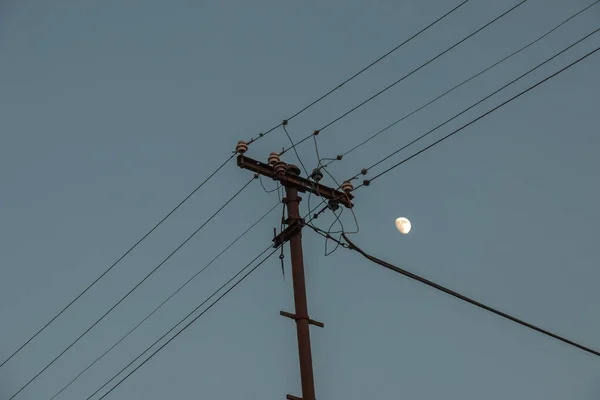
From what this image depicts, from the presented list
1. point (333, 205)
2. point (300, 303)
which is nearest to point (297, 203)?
point (333, 205)

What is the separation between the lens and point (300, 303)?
12.0 m

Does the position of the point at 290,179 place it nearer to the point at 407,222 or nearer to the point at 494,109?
the point at 407,222

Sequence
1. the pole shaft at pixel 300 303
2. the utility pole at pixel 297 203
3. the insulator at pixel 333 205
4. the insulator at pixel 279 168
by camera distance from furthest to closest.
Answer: the insulator at pixel 333 205 < the insulator at pixel 279 168 < the utility pole at pixel 297 203 < the pole shaft at pixel 300 303

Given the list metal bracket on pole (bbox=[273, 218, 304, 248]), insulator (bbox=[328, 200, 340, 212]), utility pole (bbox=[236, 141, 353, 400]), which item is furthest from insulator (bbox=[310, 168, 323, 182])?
metal bracket on pole (bbox=[273, 218, 304, 248])

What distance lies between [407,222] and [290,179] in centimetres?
202

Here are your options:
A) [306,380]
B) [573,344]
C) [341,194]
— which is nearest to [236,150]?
[341,194]

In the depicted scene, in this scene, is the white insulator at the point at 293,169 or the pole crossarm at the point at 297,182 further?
the white insulator at the point at 293,169

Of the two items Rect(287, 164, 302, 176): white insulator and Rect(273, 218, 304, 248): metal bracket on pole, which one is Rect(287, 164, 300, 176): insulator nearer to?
Rect(287, 164, 302, 176): white insulator

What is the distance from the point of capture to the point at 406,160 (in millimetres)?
13062

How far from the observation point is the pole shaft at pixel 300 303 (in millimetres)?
11172

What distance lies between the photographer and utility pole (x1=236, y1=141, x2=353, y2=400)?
11781mm

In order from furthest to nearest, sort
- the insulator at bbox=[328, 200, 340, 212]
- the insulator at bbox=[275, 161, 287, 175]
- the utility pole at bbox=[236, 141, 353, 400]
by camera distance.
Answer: the insulator at bbox=[328, 200, 340, 212]
the insulator at bbox=[275, 161, 287, 175]
the utility pole at bbox=[236, 141, 353, 400]

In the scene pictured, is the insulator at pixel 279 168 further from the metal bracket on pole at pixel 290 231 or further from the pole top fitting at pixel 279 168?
the metal bracket on pole at pixel 290 231

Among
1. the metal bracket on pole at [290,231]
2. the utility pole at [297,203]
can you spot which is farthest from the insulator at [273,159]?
the metal bracket on pole at [290,231]
